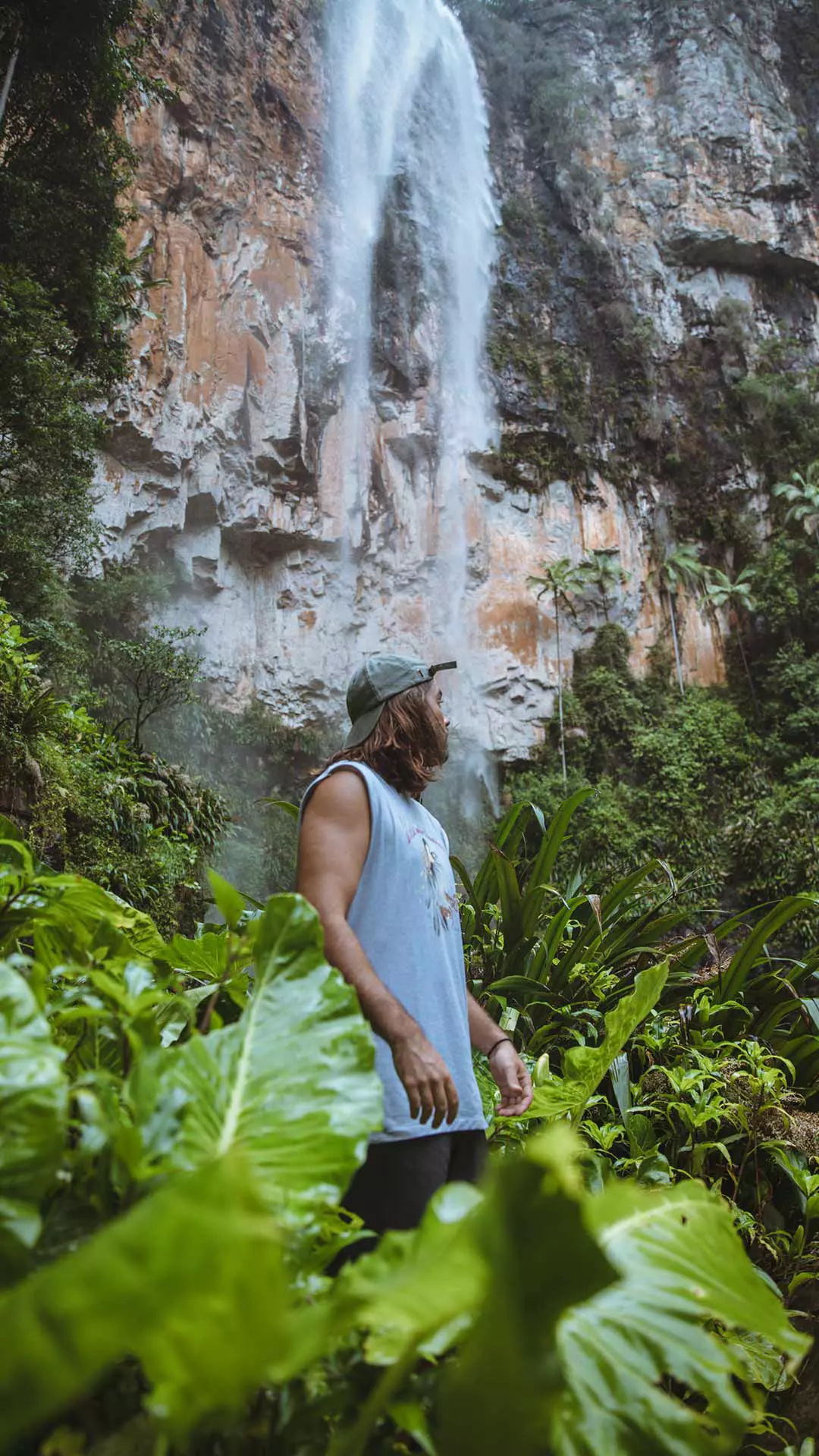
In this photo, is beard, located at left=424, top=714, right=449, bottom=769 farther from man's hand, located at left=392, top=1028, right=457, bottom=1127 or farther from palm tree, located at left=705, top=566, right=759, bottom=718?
palm tree, located at left=705, top=566, right=759, bottom=718

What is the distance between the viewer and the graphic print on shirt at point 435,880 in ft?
5.00

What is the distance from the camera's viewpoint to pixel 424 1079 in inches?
46.1

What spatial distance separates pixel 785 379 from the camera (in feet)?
55.2

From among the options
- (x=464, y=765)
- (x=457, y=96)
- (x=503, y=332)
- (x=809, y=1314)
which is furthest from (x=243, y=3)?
(x=809, y=1314)

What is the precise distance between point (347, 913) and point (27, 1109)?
1009 millimetres

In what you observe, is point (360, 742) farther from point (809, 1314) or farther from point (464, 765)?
point (464, 765)

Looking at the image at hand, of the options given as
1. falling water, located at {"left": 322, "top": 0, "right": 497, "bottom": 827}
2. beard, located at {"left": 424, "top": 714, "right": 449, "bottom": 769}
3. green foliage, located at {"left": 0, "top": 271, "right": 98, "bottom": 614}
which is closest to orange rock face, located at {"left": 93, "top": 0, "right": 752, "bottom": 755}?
falling water, located at {"left": 322, "top": 0, "right": 497, "bottom": 827}

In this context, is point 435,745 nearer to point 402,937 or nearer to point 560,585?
point 402,937

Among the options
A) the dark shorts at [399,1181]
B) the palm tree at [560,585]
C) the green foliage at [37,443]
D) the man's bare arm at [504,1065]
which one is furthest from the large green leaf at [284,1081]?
the palm tree at [560,585]

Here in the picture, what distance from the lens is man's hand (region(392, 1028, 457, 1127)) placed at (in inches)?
46.0

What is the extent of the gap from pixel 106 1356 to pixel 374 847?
4.01 ft

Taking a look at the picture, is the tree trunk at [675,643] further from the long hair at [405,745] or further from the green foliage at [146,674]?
the long hair at [405,745]

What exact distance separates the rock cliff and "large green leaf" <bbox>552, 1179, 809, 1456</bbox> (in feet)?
39.7

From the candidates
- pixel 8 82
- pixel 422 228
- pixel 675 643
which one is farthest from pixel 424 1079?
pixel 422 228
